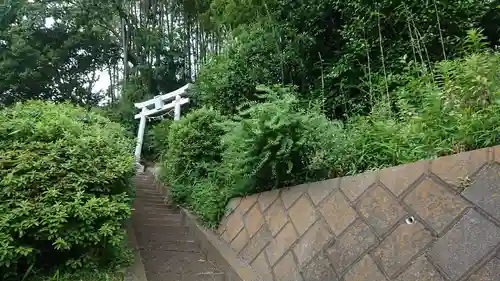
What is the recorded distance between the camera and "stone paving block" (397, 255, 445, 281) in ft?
5.77

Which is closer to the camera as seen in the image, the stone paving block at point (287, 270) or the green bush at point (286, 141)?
the stone paving block at point (287, 270)

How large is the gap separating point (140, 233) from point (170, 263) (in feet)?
2.68

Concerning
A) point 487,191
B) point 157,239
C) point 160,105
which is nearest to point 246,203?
point 157,239

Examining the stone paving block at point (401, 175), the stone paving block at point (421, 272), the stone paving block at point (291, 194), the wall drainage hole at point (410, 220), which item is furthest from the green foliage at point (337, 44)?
the stone paving block at point (421, 272)

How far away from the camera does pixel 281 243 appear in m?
2.92

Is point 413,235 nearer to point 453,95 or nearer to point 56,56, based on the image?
point 453,95

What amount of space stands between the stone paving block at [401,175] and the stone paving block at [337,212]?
0.31 meters

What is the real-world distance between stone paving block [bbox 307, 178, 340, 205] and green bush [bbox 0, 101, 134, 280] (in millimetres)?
1394

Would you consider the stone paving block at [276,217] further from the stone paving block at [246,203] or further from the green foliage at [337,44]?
the green foliage at [337,44]

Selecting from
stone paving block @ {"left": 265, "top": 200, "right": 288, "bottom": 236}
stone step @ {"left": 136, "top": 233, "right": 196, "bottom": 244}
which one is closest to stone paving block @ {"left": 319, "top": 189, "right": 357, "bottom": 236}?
stone paving block @ {"left": 265, "top": 200, "right": 288, "bottom": 236}

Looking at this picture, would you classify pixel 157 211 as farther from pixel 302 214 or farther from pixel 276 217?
pixel 302 214

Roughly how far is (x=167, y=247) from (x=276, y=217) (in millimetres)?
1531

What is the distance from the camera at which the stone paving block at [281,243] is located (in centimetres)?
284

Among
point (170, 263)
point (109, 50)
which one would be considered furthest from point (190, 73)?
point (170, 263)
